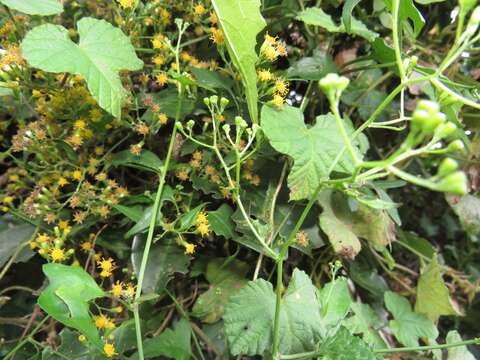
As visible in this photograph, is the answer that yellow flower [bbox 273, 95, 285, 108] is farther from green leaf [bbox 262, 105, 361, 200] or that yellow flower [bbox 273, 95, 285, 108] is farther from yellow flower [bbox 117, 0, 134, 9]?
yellow flower [bbox 117, 0, 134, 9]

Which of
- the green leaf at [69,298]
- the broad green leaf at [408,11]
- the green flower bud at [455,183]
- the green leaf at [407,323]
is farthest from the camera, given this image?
the green leaf at [407,323]

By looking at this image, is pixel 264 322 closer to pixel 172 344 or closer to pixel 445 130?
pixel 172 344

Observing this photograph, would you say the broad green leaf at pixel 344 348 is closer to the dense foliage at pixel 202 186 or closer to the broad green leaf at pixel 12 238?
the dense foliage at pixel 202 186

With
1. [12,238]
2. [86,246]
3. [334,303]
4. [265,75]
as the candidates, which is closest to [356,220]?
[334,303]

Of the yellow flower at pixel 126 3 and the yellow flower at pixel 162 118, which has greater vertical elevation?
the yellow flower at pixel 126 3

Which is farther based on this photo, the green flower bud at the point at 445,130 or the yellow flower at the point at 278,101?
the yellow flower at the point at 278,101

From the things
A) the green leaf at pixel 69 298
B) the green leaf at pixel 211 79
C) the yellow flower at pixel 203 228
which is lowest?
the yellow flower at pixel 203 228

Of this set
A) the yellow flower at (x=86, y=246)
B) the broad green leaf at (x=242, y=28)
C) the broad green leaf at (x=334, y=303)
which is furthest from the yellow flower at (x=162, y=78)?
the broad green leaf at (x=334, y=303)
